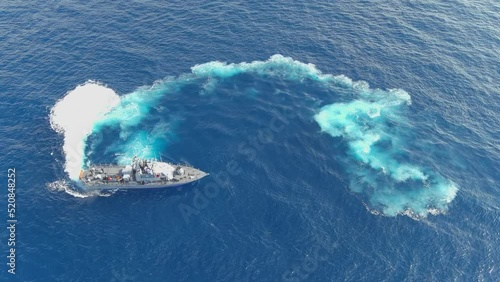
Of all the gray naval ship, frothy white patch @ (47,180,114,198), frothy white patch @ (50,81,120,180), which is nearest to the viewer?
frothy white patch @ (47,180,114,198)

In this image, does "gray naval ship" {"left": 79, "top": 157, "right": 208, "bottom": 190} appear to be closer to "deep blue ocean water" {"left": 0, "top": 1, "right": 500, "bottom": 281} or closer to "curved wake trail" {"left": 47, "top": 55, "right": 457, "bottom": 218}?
"deep blue ocean water" {"left": 0, "top": 1, "right": 500, "bottom": 281}

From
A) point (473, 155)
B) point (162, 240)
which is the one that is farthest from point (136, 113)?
point (473, 155)

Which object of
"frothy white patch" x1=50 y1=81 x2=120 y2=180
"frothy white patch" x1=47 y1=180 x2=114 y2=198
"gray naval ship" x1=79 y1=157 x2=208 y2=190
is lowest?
"frothy white patch" x1=47 y1=180 x2=114 y2=198

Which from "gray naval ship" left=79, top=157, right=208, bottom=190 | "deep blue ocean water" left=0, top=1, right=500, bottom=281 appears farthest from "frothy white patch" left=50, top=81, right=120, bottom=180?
"gray naval ship" left=79, top=157, right=208, bottom=190

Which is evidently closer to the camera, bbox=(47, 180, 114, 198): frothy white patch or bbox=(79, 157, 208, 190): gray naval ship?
bbox=(47, 180, 114, 198): frothy white patch

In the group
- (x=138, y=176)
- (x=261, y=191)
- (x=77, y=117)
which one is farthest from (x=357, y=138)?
(x=77, y=117)

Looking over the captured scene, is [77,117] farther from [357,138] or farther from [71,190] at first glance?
[357,138]

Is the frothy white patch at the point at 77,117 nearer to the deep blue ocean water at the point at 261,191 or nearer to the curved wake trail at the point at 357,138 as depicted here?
the curved wake trail at the point at 357,138
